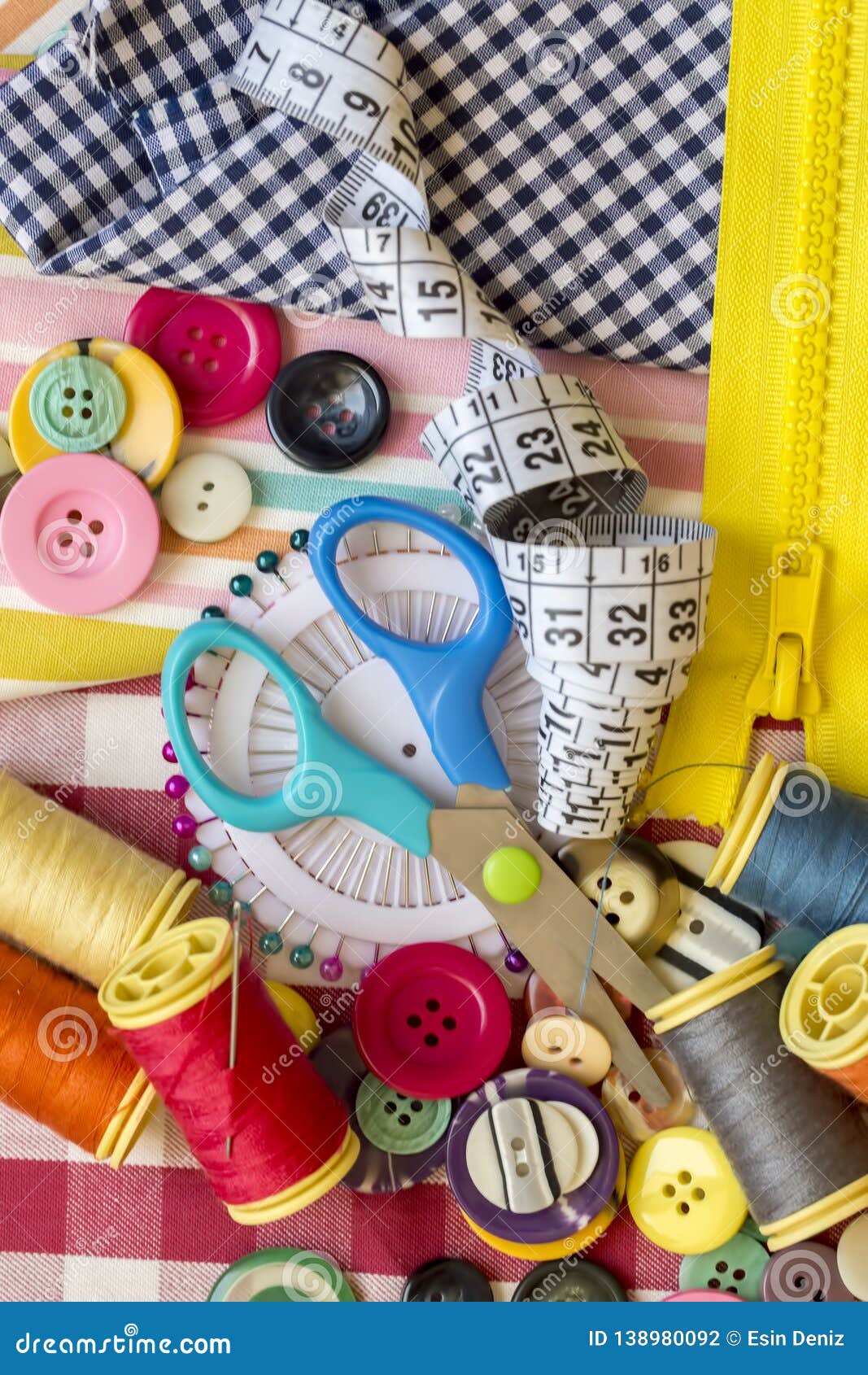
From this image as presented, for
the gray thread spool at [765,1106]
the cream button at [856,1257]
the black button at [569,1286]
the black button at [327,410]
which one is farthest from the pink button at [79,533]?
the cream button at [856,1257]

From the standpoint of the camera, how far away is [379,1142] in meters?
1.16

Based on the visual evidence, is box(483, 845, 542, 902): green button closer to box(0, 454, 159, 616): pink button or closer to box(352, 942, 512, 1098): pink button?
box(352, 942, 512, 1098): pink button

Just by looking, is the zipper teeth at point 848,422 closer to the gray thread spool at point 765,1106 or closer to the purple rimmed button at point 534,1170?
the gray thread spool at point 765,1106

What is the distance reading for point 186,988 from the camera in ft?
3.38

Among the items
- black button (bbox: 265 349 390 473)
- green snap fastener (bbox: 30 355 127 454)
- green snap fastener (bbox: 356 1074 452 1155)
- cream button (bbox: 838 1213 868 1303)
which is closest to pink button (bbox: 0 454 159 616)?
green snap fastener (bbox: 30 355 127 454)

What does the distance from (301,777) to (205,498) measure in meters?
0.28

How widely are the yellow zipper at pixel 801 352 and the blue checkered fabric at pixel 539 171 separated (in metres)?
0.03

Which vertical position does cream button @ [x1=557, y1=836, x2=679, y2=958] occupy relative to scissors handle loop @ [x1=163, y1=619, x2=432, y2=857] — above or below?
below

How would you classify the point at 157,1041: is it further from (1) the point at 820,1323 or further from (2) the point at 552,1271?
(1) the point at 820,1323

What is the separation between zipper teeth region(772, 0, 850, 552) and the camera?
45.4 inches

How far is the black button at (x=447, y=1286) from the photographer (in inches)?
45.6

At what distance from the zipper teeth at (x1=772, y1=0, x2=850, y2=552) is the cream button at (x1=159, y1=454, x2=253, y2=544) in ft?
1.67

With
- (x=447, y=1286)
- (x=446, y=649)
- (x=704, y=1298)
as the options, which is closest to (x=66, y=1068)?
(x=447, y=1286)

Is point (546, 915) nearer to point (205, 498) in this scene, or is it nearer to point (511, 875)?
point (511, 875)
